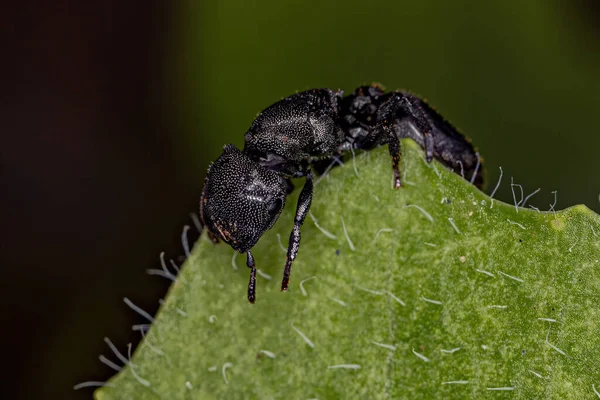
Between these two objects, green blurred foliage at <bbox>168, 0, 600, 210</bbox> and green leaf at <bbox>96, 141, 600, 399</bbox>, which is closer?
green leaf at <bbox>96, 141, 600, 399</bbox>

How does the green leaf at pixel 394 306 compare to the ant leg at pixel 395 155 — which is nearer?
the green leaf at pixel 394 306

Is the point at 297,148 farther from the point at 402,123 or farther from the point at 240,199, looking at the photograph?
the point at 402,123

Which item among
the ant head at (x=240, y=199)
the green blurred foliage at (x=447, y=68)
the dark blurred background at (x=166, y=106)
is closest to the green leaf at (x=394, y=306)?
the ant head at (x=240, y=199)

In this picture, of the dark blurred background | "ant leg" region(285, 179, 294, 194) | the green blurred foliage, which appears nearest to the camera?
"ant leg" region(285, 179, 294, 194)

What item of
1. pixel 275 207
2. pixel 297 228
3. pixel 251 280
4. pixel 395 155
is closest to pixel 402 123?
pixel 395 155

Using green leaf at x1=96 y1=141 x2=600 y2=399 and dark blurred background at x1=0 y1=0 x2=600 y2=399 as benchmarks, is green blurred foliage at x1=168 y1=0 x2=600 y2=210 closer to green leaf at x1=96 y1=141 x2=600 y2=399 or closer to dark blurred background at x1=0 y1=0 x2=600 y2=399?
dark blurred background at x1=0 y1=0 x2=600 y2=399

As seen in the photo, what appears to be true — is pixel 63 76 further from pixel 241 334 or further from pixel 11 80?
pixel 241 334

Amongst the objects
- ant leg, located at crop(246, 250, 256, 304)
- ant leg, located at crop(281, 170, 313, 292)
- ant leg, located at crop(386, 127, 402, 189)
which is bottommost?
ant leg, located at crop(246, 250, 256, 304)

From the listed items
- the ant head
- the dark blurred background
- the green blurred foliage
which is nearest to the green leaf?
the ant head

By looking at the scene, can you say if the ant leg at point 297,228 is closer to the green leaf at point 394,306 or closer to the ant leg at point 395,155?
the green leaf at point 394,306
